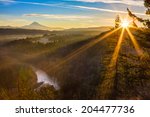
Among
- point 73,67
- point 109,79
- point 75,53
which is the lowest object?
point 73,67

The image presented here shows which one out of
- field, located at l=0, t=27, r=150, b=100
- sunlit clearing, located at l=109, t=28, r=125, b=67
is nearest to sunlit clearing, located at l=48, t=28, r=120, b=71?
field, located at l=0, t=27, r=150, b=100

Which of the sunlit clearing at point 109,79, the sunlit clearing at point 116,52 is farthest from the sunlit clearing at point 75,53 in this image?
the sunlit clearing at point 109,79

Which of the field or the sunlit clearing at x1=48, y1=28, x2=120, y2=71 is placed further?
the sunlit clearing at x1=48, y1=28, x2=120, y2=71

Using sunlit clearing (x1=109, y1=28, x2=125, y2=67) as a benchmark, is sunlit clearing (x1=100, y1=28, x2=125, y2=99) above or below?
below

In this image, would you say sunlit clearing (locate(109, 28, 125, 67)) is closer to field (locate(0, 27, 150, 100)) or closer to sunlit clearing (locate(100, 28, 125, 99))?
sunlit clearing (locate(100, 28, 125, 99))

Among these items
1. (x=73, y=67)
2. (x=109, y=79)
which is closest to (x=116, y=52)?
(x=109, y=79)

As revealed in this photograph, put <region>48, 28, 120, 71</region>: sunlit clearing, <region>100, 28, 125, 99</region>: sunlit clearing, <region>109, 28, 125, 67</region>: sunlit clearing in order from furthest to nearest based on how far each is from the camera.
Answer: <region>48, 28, 120, 71</region>: sunlit clearing → <region>109, 28, 125, 67</region>: sunlit clearing → <region>100, 28, 125, 99</region>: sunlit clearing

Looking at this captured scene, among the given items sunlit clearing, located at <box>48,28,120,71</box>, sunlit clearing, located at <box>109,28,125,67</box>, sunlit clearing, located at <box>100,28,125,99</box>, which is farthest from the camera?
sunlit clearing, located at <box>48,28,120,71</box>

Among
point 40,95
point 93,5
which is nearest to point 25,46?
point 93,5

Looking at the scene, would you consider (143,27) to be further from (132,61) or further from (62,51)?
(62,51)

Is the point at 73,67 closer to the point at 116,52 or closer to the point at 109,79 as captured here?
the point at 116,52
